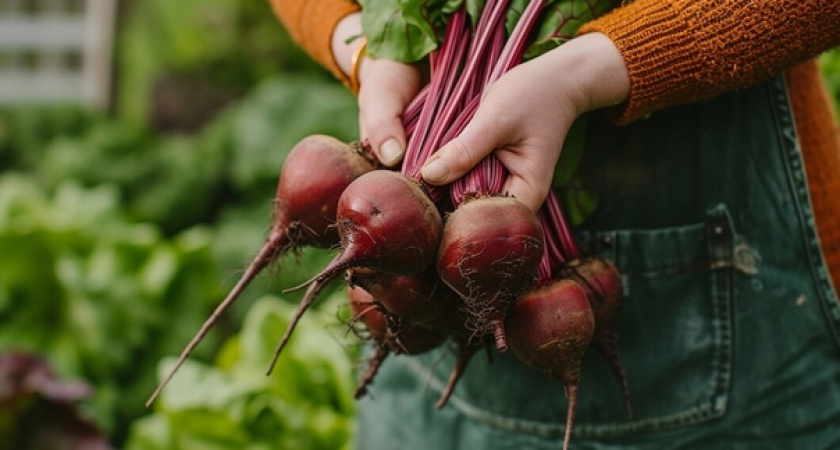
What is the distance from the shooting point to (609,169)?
1158 millimetres

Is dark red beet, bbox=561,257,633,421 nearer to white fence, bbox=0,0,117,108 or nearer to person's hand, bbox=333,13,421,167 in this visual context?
person's hand, bbox=333,13,421,167

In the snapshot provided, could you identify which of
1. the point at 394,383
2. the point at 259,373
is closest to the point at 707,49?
the point at 394,383

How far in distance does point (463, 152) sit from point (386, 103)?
16 centimetres

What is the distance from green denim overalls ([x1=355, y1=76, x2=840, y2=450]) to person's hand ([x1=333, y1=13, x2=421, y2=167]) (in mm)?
225

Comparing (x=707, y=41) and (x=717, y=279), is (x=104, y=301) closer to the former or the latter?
(x=717, y=279)

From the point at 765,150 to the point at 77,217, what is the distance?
2507mm

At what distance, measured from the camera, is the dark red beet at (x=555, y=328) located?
1.03 meters

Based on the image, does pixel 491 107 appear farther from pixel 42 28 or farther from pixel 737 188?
pixel 42 28

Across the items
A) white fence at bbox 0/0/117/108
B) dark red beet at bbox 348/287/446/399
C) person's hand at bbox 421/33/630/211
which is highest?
person's hand at bbox 421/33/630/211

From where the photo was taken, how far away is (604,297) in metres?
1.10

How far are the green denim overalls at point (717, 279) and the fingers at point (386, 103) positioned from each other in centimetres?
23

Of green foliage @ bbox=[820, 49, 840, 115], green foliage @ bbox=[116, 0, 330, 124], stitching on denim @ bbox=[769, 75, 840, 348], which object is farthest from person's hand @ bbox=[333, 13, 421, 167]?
green foliage @ bbox=[116, 0, 330, 124]

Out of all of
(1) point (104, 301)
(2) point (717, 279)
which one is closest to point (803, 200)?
(2) point (717, 279)

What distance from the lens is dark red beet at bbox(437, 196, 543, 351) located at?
3.15ft
